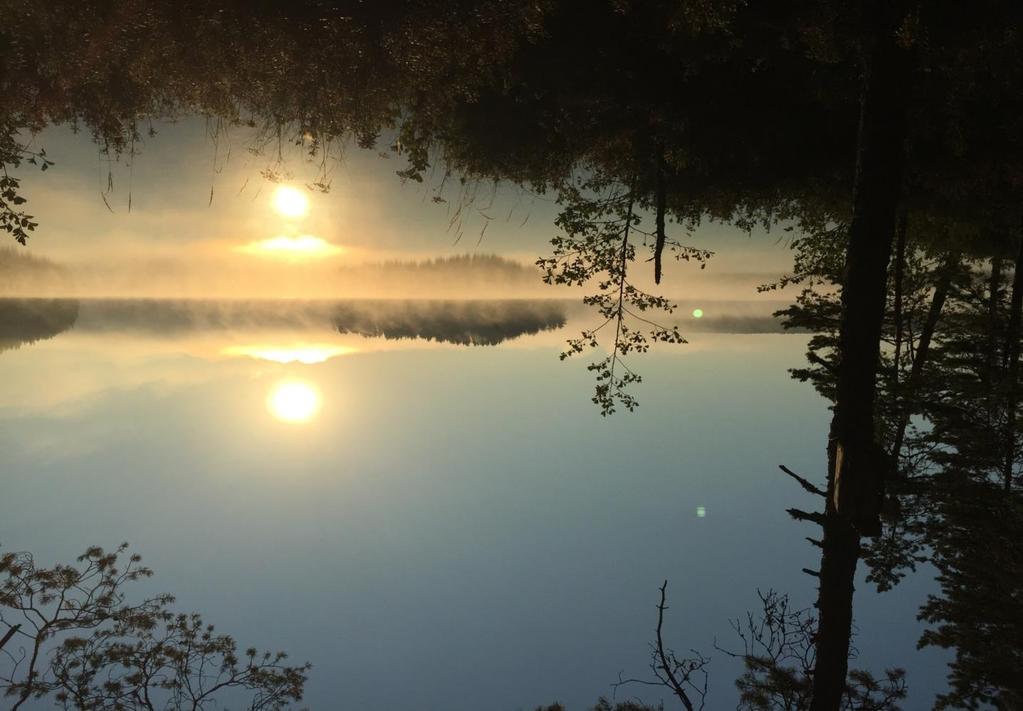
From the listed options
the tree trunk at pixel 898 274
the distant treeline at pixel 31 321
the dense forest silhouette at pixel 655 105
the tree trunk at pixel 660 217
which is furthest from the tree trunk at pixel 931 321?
the distant treeline at pixel 31 321

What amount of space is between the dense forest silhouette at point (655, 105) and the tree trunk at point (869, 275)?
0.8 inches

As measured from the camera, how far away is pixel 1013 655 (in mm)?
21000

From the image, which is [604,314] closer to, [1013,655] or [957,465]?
[957,465]

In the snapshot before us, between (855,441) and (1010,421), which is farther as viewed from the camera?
(1010,421)

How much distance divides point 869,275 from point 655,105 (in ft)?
17.2

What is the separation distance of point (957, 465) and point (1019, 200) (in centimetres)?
1450

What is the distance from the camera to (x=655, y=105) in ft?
33.4

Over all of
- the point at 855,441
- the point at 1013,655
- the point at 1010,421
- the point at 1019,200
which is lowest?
the point at 1013,655

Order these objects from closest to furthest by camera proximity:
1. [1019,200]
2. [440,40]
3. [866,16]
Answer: [866,16]
[440,40]
[1019,200]

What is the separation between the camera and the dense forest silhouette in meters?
6.38

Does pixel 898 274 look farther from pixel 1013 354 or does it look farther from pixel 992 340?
pixel 992 340

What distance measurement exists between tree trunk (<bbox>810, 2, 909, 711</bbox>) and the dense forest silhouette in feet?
0.07

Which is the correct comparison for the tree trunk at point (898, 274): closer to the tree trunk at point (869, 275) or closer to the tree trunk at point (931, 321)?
the tree trunk at point (931, 321)

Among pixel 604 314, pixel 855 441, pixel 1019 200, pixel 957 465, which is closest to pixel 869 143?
pixel 855 441
